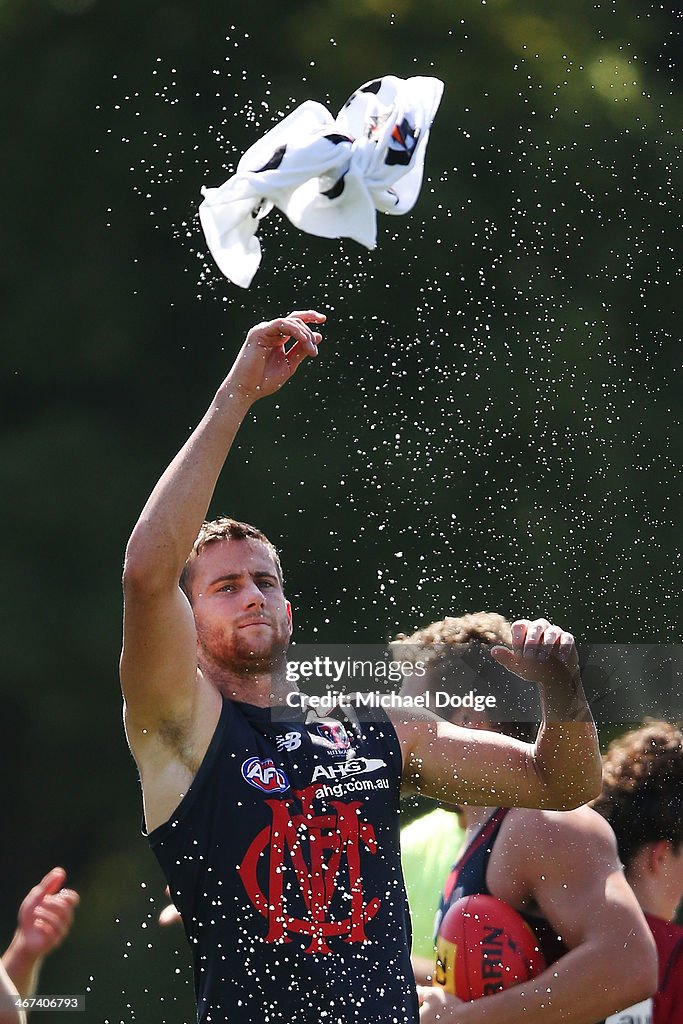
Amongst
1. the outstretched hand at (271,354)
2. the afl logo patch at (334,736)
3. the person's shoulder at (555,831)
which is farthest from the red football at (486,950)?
the outstretched hand at (271,354)

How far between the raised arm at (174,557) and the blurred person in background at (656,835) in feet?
3.56

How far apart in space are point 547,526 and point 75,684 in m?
Result: 2.85

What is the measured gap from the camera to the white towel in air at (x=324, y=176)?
2945 millimetres

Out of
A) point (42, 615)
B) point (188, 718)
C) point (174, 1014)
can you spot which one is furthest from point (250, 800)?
point (42, 615)

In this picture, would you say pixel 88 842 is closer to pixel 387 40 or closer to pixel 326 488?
pixel 326 488

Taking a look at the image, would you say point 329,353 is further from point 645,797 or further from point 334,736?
point 334,736

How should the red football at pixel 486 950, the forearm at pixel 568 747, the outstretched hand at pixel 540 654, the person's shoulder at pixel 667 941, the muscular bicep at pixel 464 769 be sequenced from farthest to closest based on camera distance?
1. the person's shoulder at pixel 667 941
2. the red football at pixel 486 950
3. the muscular bicep at pixel 464 769
4. the forearm at pixel 568 747
5. the outstretched hand at pixel 540 654

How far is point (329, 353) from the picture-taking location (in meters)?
8.41

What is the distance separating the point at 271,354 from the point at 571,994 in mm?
1396

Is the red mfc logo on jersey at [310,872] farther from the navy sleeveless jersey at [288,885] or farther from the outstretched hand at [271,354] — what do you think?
the outstretched hand at [271,354]

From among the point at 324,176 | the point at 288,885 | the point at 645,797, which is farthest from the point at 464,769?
the point at 324,176

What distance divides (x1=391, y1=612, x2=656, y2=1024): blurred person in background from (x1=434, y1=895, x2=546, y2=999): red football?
0.03m

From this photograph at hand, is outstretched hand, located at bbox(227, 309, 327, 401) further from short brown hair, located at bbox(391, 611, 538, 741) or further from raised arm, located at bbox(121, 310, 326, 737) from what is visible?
short brown hair, located at bbox(391, 611, 538, 741)

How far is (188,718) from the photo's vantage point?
267 cm
